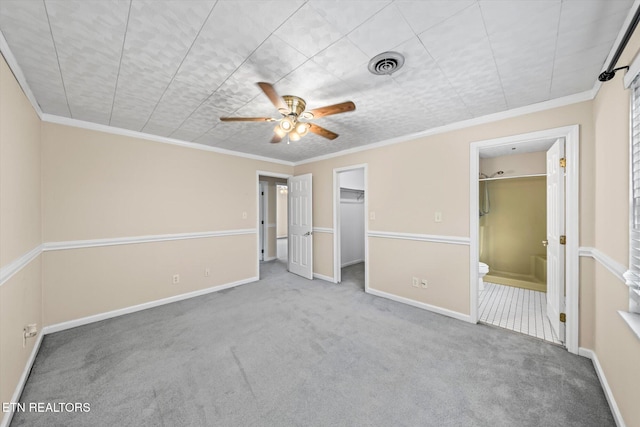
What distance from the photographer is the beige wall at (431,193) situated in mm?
2275

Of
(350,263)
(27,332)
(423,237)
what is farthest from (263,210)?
(27,332)

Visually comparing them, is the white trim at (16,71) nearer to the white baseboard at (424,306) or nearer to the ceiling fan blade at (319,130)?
the ceiling fan blade at (319,130)

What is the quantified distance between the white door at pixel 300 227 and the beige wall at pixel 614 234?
346cm

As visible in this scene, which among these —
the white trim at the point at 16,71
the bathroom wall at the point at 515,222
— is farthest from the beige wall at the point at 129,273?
the bathroom wall at the point at 515,222

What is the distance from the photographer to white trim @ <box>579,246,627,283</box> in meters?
1.44

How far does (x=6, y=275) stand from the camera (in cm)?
147

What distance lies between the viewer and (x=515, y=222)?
4172 mm

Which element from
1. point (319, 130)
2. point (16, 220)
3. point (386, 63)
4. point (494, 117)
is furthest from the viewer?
point (494, 117)

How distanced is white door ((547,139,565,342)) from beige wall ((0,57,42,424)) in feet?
14.2

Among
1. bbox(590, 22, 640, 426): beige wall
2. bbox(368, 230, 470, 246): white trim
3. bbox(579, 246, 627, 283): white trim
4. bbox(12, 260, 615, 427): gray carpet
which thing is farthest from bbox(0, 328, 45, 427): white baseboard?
bbox(579, 246, 627, 283): white trim

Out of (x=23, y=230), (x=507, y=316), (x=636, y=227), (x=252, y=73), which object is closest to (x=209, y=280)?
(x=23, y=230)

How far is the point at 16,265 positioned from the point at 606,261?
13.9 ft

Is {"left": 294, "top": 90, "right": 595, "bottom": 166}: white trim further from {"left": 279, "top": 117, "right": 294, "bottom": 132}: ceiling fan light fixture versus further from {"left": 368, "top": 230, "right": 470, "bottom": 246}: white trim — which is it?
{"left": 279, "top": 117, "right": 294, "bottom": 132}: ceiling fan light fixture

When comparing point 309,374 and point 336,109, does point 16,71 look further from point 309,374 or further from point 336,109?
point 309,374
